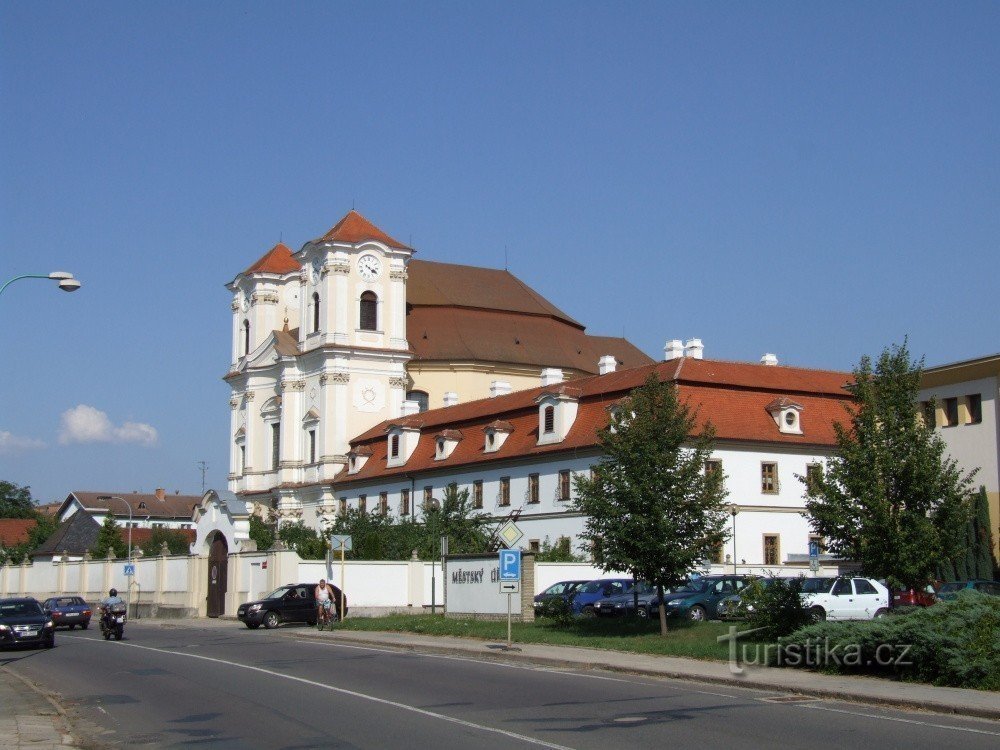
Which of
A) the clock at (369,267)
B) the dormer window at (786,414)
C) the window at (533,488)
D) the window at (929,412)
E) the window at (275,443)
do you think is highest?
the clock at (369,267)

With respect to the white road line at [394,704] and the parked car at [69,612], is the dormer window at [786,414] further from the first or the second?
the white road line at [394,704]

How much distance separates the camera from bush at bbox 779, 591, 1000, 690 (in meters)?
18.9

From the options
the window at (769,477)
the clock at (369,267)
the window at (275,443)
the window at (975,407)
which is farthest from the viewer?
the window at (275,443)

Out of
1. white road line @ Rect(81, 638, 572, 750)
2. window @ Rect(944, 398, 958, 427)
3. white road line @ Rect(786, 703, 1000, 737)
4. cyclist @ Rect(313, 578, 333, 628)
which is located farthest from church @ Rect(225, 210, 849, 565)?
white road line @ Rect(786, 703, 1000, 737)

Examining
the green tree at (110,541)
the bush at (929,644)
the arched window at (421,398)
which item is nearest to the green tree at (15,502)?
the green tree at (110,541)

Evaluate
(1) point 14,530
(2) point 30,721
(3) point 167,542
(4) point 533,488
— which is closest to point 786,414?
(4) point 533,488

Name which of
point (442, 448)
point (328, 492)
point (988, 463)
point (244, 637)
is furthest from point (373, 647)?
point (328, 492)

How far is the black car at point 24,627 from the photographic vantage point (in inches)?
1287

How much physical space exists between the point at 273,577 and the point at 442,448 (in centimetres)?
2107

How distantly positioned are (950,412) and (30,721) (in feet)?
112

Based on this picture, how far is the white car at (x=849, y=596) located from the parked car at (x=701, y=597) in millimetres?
2626

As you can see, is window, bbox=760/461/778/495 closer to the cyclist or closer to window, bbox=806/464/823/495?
the cyclist

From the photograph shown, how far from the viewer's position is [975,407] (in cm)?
4184

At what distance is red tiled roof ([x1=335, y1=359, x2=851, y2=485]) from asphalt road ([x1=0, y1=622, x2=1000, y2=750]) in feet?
98.3
